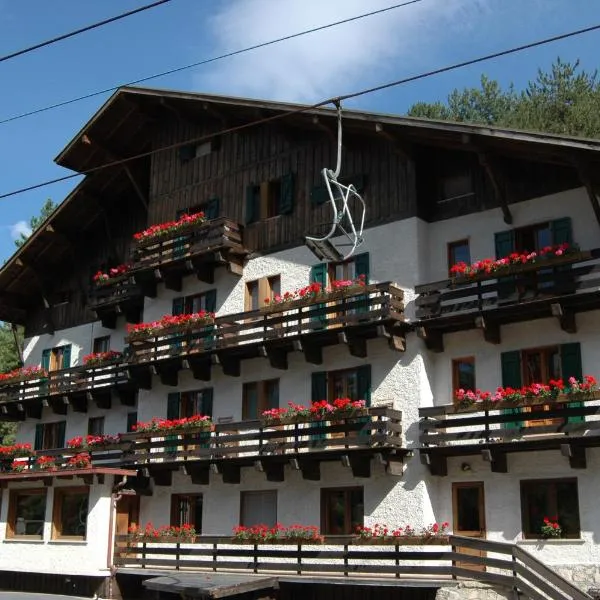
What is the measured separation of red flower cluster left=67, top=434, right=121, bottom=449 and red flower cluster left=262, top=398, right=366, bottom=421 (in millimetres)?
7136

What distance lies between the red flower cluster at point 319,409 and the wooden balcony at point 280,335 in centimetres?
142

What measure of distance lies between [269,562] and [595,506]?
342 inches

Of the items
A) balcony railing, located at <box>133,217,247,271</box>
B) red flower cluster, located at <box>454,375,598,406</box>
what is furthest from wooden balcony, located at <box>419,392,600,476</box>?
balcony railing, located at <box>133,217,247,271</box>

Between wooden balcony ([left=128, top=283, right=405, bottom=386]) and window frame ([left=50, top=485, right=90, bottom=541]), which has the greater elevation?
wooden balcony ([left=128, top=283, right=405, bottom=386])

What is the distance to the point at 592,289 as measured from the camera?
21.0m

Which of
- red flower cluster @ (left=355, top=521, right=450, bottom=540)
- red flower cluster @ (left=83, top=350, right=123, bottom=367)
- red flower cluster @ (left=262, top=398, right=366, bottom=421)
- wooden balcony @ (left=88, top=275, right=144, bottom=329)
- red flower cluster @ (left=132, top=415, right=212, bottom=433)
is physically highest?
wooden balcony @ (left=88, top=275, right=144, bottom=329)

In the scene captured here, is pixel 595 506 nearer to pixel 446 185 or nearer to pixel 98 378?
pixel 446 185

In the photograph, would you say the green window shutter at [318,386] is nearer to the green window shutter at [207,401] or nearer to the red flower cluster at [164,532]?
the green window shutter at [207,401]

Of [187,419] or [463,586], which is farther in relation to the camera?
[187,419]

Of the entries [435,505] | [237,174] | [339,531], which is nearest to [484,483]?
[435,505]

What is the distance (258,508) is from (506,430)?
26.5 feet

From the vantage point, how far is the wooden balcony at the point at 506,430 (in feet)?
66.5

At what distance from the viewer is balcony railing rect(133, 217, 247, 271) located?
28062 mm

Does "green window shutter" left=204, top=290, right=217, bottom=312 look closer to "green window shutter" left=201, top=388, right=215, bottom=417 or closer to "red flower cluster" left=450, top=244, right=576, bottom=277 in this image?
"green window shutter" left=201, top=388, right=215, bottom=417
